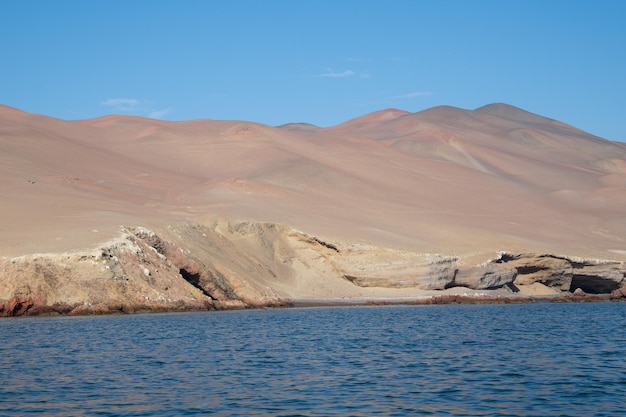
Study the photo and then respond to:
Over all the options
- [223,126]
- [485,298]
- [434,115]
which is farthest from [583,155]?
[485,298]

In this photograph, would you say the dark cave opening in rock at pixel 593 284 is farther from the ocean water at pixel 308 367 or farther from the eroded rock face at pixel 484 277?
the ocean water at pixel 308 367

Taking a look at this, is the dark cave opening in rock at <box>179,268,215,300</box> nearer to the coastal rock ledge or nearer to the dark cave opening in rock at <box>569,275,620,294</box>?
the coastal rock ledge

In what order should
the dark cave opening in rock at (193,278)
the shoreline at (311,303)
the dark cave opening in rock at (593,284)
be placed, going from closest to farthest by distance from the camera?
1. the shoreline at (311,303)
2. the dark cave opening in rock at (193,278)
3. the dark cave opening in rock at (593,284)

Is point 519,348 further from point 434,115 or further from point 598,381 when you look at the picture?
point 434,115

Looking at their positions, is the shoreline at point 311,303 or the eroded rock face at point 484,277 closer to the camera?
the shoreline at point 311,303

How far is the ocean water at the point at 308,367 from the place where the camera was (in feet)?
58.2

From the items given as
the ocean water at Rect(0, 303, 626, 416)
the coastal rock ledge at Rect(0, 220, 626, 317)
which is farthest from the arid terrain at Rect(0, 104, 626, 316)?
the ocean water at Rect(0, 303, 626, 416)

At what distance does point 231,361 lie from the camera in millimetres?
24141

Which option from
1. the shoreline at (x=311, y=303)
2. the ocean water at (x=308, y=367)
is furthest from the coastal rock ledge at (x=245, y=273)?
the ocean water at (x=308, y=367)

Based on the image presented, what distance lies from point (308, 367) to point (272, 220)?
1582 inches

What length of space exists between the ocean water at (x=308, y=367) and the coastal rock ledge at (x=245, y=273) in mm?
2787

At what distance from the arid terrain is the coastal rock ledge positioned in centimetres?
9

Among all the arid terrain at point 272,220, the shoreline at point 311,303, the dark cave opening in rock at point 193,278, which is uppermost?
the arid terrain at point 272,220

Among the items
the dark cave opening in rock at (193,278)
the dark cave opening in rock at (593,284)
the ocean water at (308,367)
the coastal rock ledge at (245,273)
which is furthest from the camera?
the dark cave opening in rock at (593,284)
